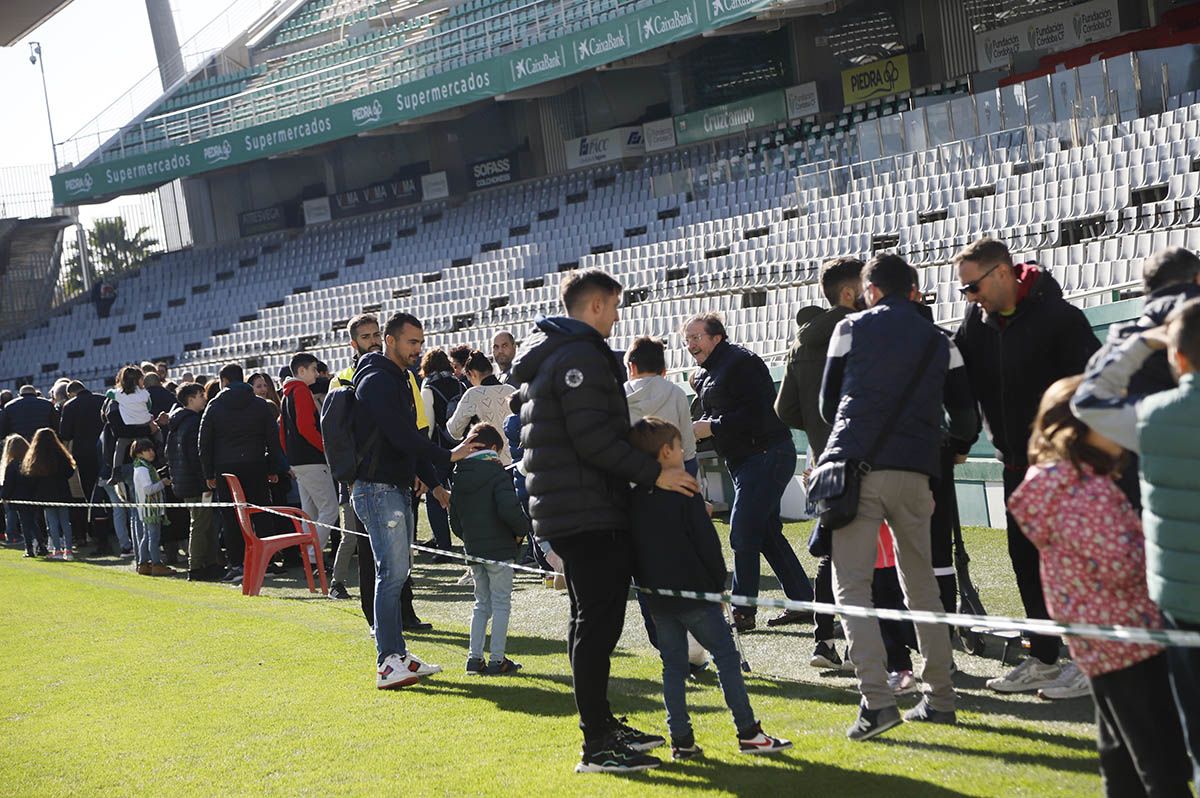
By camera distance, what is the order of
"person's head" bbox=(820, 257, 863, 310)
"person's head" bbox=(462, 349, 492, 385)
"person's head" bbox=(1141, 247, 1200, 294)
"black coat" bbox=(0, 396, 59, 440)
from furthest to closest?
1. "black coat" bbox=(0, 396, 59, 440)
2. "person's head" bbox=(462, 349, 492, 385)
3. "person's head" bbox=(820, 257, 863, 310)
4. "person's head" bbox=(1141, 247, 1200, 294)

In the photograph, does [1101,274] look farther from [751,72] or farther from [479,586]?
[751,72]

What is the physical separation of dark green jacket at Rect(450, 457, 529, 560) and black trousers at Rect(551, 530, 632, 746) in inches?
79.9

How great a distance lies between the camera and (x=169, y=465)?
512 inches

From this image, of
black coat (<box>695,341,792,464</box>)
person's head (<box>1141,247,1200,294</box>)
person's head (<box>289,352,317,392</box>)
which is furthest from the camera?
person's head (<box>289,352,317,392</box>)

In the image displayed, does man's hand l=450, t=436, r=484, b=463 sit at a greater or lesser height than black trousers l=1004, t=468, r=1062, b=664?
greater

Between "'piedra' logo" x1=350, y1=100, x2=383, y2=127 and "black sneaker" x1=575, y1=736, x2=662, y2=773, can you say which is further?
"'piedra' logo" x1=350, y1=100, x2=383, y2=127

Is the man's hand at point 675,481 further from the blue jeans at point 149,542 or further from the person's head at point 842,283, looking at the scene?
the blue jeans at point 149,542

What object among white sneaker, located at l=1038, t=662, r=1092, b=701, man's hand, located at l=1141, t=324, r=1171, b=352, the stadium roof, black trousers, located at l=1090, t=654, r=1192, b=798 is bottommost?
white sneaker, located at l=1038, t=662, r=1092, b=701

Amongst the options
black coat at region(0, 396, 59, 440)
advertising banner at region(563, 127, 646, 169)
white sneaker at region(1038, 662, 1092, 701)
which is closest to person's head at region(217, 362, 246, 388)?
black coat at region(0, 396, 59, 440)

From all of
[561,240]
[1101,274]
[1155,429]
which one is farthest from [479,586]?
[561,240]

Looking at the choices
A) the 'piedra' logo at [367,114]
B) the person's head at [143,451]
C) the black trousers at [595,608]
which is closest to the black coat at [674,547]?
the black trousers at [595,608]

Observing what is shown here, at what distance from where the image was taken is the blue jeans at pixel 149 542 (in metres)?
13.4

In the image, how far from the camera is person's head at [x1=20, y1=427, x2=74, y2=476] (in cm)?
1480

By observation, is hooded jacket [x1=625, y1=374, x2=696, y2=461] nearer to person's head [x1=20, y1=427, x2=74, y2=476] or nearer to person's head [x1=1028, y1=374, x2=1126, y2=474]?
person's head [x1=1028, y1=374, x2=1126, y2=474]
